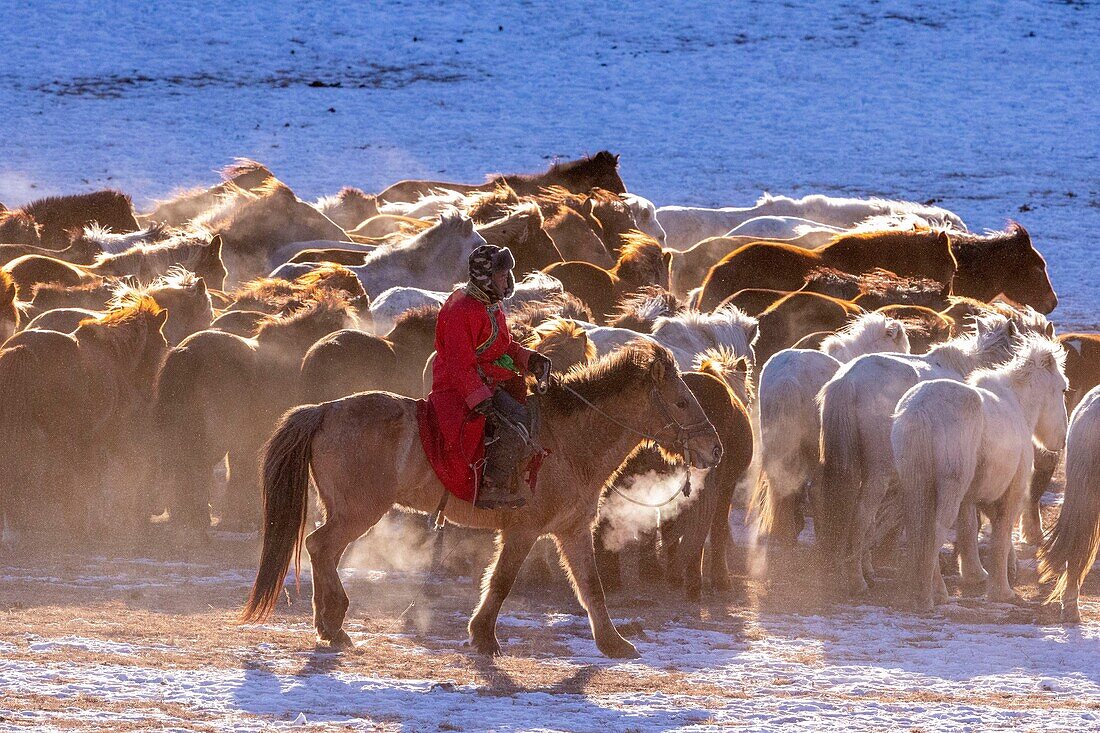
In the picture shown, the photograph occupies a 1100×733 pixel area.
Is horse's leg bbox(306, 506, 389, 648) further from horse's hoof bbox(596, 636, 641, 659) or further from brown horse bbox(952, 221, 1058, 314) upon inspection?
brown horse bbox(952, 221, 1058, 314)

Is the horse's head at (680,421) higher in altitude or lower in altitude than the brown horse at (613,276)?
lower

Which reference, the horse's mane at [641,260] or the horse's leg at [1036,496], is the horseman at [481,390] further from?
the horse's mane at [641,260]

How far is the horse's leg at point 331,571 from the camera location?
686 centimetres

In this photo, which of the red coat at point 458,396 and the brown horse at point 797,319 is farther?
the brown horse at point 797,319

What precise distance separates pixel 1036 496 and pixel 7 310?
7812 mm

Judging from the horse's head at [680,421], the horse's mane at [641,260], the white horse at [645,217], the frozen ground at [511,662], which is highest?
the white horse at [645,217]

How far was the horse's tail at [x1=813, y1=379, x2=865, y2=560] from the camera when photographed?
9.27m

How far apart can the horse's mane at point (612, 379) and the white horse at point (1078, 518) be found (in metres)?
Answer: 2.74

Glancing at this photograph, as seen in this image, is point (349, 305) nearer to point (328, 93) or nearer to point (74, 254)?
point (74, 254)

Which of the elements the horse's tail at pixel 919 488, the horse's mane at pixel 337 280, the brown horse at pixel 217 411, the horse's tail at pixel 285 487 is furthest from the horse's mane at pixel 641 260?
the horse's tail at pixel 285 487

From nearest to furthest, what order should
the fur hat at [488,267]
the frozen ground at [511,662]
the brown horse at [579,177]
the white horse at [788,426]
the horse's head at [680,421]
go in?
the frozen ground at [511,662] → the fur hat at [488,267] → the horse's head at [680,421] → the white horse at [788,426] → the brown horse at [579,177]

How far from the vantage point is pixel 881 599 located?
29.3ft

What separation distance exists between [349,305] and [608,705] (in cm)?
584

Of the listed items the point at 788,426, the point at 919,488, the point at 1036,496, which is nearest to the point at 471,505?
the point at 919,488
